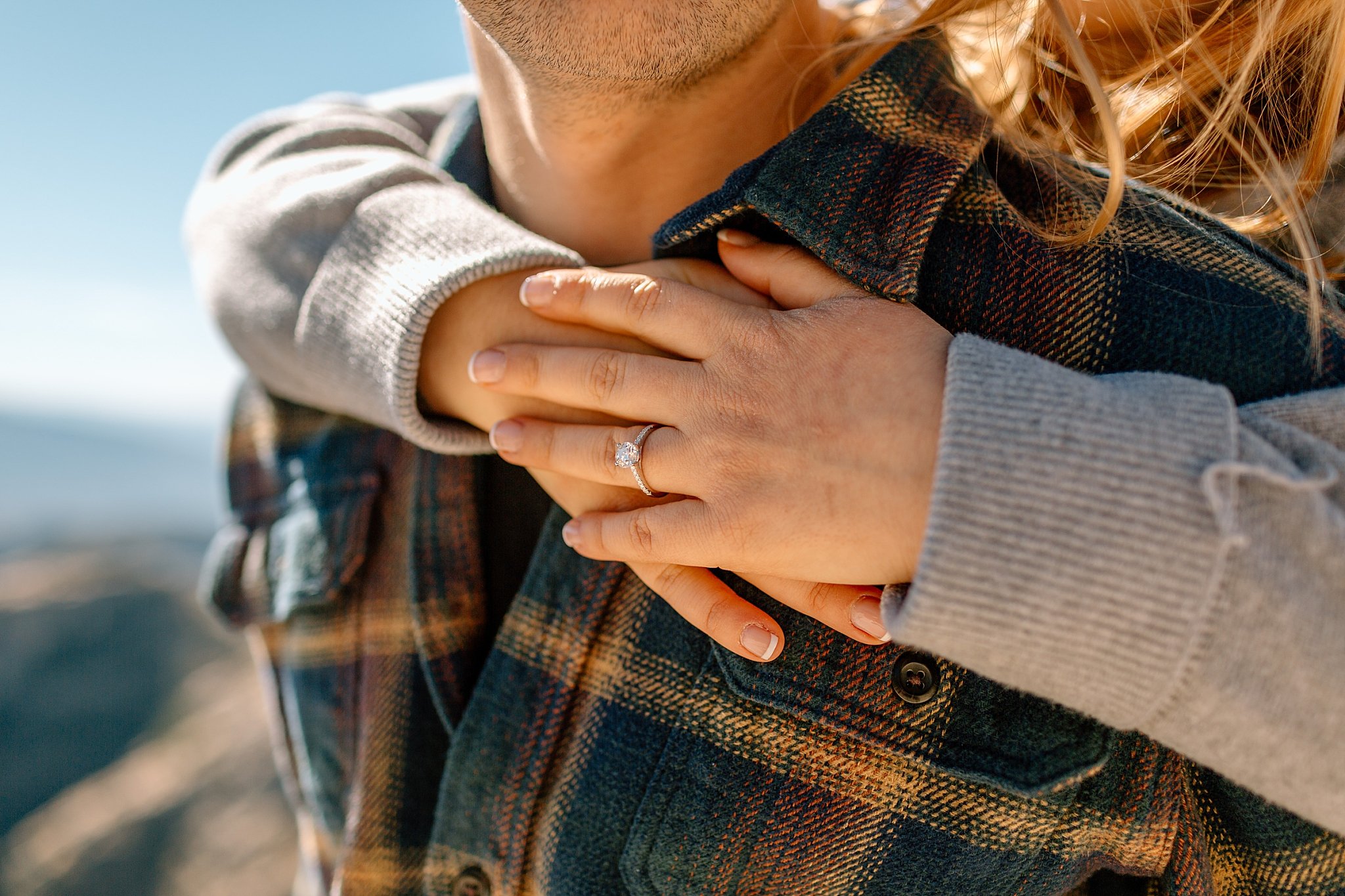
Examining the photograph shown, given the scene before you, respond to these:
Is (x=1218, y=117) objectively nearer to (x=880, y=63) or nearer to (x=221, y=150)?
(x=880, y=63)

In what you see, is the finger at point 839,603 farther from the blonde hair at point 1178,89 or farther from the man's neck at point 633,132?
the man's neck at point 633,132

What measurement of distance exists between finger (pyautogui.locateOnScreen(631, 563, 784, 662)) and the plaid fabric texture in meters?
0.07

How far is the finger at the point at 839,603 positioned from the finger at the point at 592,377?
220 millimetres

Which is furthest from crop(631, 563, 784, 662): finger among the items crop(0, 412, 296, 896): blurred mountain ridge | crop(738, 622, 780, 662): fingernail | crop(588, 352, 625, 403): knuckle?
crop(0, 412, 296, 896): blurred mountain ridge

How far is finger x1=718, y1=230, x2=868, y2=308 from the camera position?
3.05 ft

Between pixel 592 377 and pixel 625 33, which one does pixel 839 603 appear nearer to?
pixel 592 377

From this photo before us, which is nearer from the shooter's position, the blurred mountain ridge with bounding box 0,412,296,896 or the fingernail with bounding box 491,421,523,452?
the fingernail with bounding box 491,421,523,452

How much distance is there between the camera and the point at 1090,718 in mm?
929

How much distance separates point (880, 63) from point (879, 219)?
0.26 meters

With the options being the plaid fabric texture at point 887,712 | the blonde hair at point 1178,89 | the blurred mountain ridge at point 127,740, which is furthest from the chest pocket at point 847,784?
the blurred mountain ridge at point 127,740

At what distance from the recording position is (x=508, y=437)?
3.25ft

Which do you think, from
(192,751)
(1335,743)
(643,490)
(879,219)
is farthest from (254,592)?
(192,751)

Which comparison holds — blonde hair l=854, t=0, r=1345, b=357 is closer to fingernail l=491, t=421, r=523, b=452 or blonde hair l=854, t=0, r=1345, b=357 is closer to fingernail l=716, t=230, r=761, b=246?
fingernail l=716, t=230, r=761, b=246

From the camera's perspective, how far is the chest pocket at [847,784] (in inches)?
37.0
